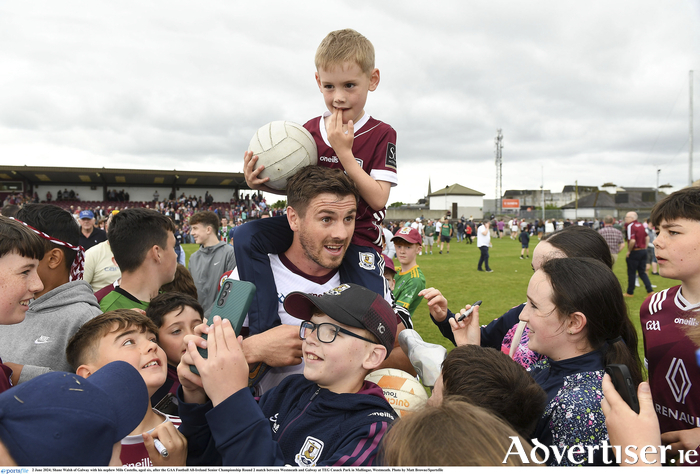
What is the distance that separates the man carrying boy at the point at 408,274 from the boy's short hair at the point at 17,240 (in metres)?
4.49

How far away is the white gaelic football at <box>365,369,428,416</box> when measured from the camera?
2.25 meters

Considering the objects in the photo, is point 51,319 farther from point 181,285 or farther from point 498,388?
point 498,388

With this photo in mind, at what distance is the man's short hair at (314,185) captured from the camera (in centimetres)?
254

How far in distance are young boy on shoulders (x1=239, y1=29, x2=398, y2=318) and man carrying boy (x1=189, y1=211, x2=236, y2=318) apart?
379cm

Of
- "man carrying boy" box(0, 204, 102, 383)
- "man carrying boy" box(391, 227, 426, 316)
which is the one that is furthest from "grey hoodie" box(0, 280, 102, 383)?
"man carrying boy" box(391, 227, 426, 316)

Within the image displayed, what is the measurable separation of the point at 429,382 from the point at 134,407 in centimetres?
168

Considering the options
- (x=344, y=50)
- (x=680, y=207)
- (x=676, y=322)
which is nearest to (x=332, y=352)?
(x=344, y=50)

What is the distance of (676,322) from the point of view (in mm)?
2779

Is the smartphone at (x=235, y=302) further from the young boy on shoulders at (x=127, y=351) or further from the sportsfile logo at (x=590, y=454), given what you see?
the sportsfile logo at (x=590, y=454)

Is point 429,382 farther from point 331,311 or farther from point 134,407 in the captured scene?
point 134,407

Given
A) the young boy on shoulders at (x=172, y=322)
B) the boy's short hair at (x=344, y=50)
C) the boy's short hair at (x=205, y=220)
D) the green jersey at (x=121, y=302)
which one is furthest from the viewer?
the boy's short hair at (x=205, y=220)

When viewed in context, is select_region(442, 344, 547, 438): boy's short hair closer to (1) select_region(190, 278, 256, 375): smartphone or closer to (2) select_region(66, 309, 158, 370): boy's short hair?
(1) select_region(190, 278, 256, 375): smartphone

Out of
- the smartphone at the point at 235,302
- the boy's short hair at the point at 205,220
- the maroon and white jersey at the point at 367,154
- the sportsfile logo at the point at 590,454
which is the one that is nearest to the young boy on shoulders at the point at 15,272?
the smartphone at the point at 235,302

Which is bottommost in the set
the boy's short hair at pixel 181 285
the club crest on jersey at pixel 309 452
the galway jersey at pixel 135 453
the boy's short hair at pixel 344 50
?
the galway jersey at pixel 135 453
